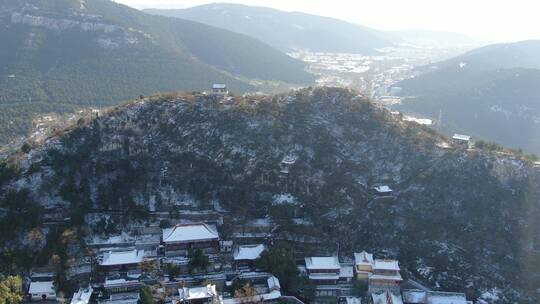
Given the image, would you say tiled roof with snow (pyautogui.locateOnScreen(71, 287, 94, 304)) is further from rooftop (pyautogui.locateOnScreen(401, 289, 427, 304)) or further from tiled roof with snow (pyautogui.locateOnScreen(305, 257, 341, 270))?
rooftop (pyautogui.locateOnScreen(401, 289, 427, 304))

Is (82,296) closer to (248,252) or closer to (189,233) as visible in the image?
(189,233)

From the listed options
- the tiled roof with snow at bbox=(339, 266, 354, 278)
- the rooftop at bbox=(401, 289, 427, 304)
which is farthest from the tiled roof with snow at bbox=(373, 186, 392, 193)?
the rooftop at bbox=(401, 289, 427, 304)

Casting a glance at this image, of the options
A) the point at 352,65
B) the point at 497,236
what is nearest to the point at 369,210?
the point at 497,236

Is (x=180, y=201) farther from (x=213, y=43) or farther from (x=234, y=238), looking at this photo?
(x=213, y=43)

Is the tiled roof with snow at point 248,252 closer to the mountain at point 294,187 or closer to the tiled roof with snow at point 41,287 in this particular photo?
the mountain at point 294,187

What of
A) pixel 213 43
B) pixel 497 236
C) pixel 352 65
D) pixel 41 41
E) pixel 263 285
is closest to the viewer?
pixel 263 285
